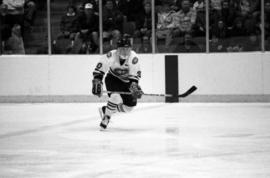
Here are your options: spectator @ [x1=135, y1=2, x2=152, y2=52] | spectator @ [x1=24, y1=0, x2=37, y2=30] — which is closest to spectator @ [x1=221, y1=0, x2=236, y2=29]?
spectator @ [x1=135, y1=2, x2=152, y2=52]

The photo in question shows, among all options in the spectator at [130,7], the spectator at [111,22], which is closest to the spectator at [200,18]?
the spectator at [130,7]

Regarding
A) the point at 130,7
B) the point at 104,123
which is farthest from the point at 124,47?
the point at 130,7

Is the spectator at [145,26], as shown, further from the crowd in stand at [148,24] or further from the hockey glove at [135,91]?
the hockey glove at [135,91]

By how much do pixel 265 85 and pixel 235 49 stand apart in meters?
0.79

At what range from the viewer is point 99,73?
816 centimetres

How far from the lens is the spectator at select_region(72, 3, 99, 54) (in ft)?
39.2

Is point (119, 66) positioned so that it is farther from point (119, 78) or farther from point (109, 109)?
point (109, 109)

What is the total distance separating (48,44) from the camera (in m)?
12.0

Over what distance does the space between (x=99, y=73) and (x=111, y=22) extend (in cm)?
390

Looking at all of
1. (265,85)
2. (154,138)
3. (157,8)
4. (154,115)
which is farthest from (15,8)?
(154,138)

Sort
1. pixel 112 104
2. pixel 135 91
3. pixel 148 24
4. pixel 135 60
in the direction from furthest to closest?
pixel 148 24 < pixel 135 60 < pixel 112 104 < pixel 135 91

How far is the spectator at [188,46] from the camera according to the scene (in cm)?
1185

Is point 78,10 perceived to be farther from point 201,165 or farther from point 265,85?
point 201,165

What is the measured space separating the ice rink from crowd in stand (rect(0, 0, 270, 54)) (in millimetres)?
1313
